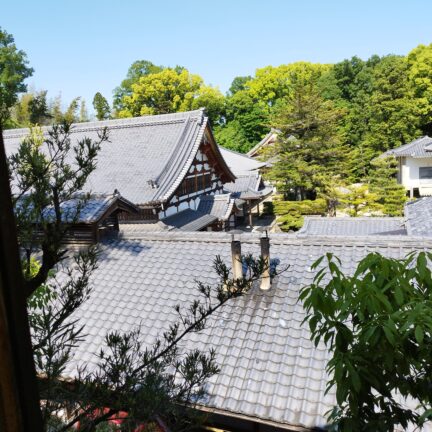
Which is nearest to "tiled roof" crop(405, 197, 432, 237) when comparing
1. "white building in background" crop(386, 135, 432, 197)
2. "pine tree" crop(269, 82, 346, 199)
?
"pine tree" crop(269, 82, 346, 199)

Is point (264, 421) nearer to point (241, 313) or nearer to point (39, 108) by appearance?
point (241, 313)

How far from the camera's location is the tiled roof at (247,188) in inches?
880

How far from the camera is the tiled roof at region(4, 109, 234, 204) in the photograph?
14.5 m

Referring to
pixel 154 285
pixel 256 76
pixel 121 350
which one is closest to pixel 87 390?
pixel 121 350

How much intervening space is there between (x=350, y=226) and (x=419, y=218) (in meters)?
2.96

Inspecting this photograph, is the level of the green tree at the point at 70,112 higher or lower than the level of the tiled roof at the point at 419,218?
higher

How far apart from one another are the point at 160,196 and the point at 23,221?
38.6 feet

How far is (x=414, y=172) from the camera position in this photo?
26797 mm

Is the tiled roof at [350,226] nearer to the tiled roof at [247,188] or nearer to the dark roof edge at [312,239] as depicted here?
the dark roof edge at [312,239]

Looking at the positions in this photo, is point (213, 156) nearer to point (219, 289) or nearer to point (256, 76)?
point (219, 289)

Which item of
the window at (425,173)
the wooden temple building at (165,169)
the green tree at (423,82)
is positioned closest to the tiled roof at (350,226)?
the wooden temple building at (165,169)

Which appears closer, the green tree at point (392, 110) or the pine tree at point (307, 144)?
the pine tree at point (307, 144)

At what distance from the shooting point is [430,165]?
26.5 m

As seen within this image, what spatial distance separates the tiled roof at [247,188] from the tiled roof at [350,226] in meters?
8.92
